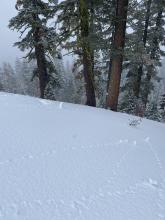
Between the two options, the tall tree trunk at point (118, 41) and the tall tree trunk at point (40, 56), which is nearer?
the tall tree trunk at point (118, 41)

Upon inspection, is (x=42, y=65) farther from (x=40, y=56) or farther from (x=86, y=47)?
(x=86, y=47)

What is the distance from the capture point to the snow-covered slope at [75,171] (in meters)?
2.86

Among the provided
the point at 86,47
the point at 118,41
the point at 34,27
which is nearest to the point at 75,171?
the point at 118,41

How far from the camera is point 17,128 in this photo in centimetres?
510

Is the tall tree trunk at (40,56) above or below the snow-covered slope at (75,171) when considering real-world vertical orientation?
above

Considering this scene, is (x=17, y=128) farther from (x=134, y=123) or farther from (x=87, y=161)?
(x=134, y=123)

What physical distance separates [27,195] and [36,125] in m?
2.61

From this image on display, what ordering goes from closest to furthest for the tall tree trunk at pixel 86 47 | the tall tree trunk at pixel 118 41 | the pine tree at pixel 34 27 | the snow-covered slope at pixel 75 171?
the snow-covered slope at pixel 75 171
the tall tree trunk at pixel 118 41
the tall tree trunk at pixel 86 47
the pine tree at pixel 34 27

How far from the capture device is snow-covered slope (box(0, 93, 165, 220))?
112 inches

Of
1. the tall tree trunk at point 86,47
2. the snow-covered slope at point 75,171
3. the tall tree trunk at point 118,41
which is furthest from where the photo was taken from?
the tall tree trunk at point 86,47

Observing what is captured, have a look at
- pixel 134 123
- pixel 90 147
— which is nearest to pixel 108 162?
pixel 90 147

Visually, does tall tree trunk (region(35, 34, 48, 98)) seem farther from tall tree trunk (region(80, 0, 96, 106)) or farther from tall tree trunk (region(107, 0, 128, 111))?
tall tree trunk (region(107, 0, 128, 111))

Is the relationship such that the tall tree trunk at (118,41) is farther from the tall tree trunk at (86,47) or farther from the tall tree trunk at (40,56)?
the tall tree trunk at (40,56)

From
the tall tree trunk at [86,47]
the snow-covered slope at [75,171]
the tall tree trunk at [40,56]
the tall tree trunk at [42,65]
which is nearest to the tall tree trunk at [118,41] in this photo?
the tall tree trunk at [86,47]
